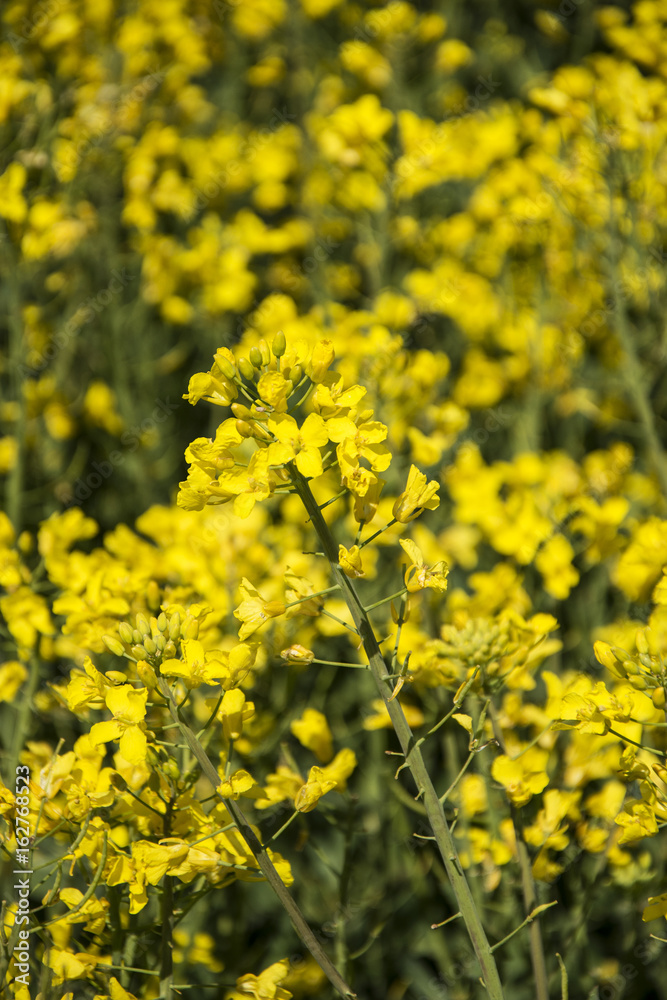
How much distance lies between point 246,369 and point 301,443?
193 mm

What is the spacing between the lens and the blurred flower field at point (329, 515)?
1404mm

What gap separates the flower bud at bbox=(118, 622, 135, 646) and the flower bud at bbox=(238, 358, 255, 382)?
1.65ft

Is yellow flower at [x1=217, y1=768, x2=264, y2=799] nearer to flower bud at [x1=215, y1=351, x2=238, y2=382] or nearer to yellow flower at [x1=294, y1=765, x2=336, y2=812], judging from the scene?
yellow flower at [x1=294, y1=765, x2=336, y2=812]

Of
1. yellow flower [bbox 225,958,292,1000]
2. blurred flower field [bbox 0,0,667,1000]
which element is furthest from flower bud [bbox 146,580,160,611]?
yellow flower [bbox 225,958,292,1000]

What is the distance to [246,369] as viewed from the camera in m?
1.37

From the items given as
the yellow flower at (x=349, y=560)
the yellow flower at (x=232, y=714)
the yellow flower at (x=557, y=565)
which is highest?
the yellow flower at (x=349, y=560)

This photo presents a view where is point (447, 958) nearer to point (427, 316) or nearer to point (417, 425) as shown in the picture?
point (417, 425)

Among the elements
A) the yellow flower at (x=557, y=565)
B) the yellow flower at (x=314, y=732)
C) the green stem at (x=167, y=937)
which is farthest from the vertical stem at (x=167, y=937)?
the yellow flower at (x=557, y=565)

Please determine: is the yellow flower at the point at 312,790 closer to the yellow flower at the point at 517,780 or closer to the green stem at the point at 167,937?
the green stem at the point at 167,937

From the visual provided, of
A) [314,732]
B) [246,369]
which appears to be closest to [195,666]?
[246,369]

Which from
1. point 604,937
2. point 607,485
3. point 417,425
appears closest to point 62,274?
point 417,425

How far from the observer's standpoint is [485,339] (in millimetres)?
3848

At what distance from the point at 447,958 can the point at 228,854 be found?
1068mm

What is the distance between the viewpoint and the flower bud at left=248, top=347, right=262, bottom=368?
1355 millimetres
